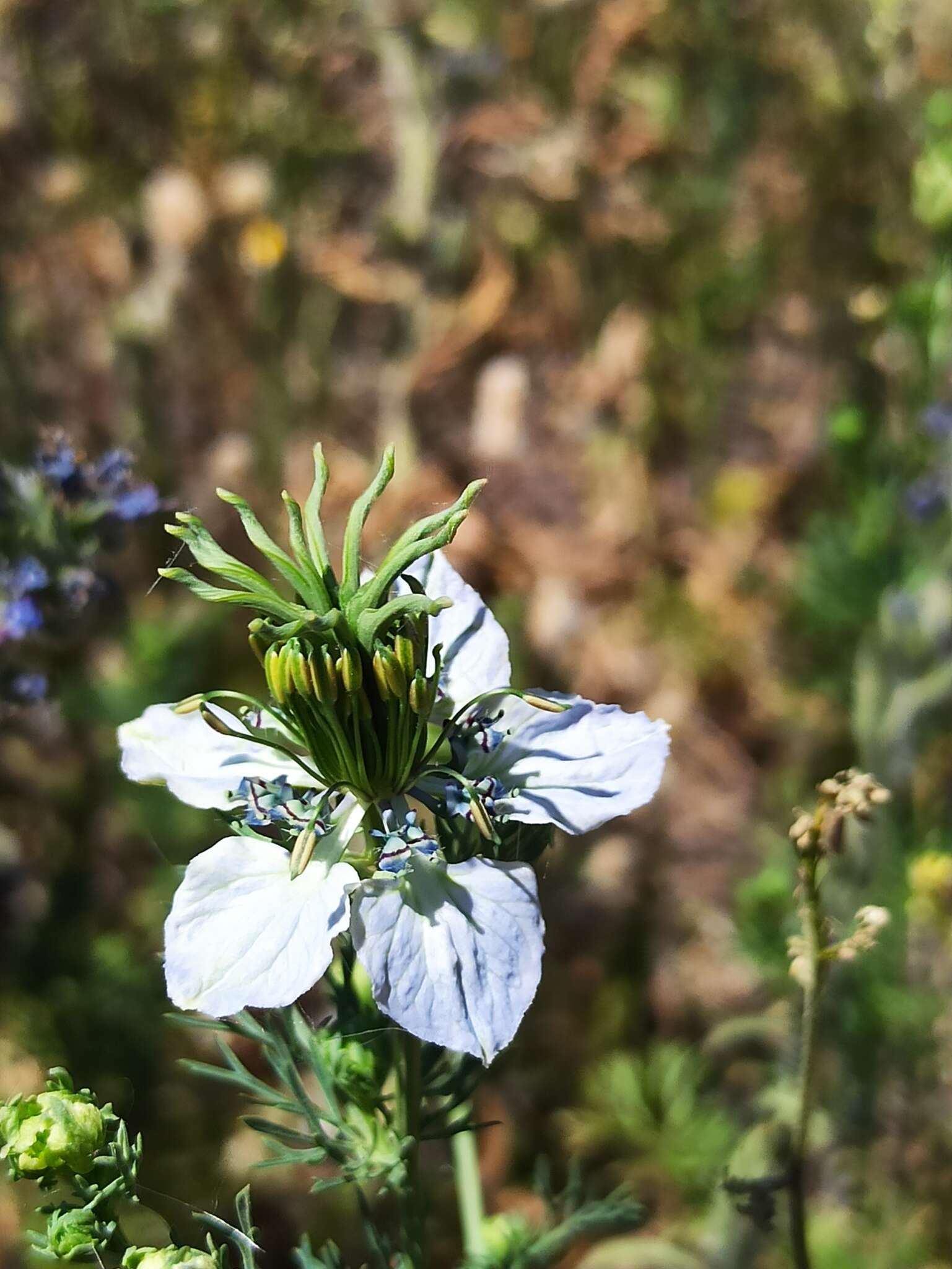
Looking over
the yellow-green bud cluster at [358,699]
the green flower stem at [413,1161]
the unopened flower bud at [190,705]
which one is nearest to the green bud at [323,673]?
the yellow-green bud cluster at [358,699]

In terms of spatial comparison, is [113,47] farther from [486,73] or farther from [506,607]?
[506,607]

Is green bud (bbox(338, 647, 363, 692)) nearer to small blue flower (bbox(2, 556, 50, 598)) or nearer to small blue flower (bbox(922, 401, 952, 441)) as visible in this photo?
small blue flower (bbox(2, 556, 50, 598))

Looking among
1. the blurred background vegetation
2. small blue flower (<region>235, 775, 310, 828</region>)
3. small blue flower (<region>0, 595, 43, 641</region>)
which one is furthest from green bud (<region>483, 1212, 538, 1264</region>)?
small blue flower (<region>0, 595, 43, 641</region>)

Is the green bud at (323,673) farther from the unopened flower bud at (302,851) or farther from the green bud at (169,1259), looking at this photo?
the green bud at (169,1259)

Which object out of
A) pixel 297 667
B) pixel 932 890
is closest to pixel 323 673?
pixel 297 667

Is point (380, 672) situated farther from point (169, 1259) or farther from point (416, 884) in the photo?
point (169, 1259)
